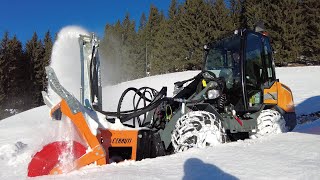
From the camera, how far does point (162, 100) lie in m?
5.24

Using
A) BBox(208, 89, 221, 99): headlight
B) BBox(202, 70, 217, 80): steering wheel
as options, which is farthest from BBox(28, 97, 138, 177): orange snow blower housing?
BBox(202, 70, 217, 80): steering wheel

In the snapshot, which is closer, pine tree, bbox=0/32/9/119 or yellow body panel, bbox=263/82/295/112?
yellow body panel, bbox=263/82/295/112

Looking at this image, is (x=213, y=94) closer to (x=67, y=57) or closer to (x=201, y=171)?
(x=201, y=171)

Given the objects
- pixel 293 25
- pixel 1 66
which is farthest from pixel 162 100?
pixel 1 66

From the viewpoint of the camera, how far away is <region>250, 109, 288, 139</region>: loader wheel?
5.66 m

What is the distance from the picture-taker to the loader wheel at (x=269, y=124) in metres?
5.66

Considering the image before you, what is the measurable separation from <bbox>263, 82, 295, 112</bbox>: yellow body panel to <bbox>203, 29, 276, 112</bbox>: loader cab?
10 centimetres

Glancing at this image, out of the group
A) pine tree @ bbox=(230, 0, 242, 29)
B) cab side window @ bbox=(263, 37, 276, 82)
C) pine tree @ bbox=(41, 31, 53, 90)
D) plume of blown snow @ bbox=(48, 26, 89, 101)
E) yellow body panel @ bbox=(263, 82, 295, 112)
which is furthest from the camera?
pine tree @ bbox=(41, 31, 53, 90)

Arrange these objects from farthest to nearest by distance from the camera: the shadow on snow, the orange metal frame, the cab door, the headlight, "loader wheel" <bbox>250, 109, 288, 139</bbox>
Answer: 1. the cab door
2. "loader wheel" <bbox>250, 109, 288, 139</bbox>
3. the headlight
4. the orange metal frame
5. the shadow on snow

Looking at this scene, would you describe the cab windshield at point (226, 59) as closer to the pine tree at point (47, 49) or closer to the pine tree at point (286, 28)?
the pine tree at point (286, 28)

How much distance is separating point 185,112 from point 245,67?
1.56 meters

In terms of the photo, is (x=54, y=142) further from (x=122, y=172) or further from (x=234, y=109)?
(x=234, y=109)

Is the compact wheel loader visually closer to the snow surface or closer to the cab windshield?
the cab windshield

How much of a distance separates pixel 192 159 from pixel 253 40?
3.14 m
